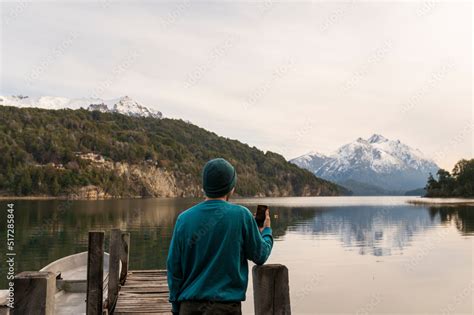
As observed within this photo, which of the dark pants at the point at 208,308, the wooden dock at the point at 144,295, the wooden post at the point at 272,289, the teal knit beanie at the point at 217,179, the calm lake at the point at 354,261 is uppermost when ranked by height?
the teal knit beanie at the point at 217,179

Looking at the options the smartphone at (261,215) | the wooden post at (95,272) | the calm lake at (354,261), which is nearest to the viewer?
the smartphone at (261,215)

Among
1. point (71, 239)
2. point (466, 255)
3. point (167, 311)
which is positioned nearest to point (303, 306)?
point (167, 311)

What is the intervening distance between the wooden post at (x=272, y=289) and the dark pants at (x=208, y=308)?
0.28m

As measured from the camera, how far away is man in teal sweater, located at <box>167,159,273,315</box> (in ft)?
14.8

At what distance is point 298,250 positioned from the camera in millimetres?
38438

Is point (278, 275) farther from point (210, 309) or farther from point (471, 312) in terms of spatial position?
point (471, 312)

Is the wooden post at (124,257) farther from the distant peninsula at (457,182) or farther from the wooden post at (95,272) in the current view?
the distant peninsula at (457,182)

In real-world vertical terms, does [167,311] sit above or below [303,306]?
above

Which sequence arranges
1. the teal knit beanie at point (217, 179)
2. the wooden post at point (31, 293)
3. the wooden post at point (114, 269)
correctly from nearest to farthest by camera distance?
the wooden post at point (31, 293) < the teal knit beanie at point (217, 179) < the wooden post at point (114, 269)

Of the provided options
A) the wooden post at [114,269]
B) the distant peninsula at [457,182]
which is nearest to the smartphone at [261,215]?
the wooden post at [114,269]

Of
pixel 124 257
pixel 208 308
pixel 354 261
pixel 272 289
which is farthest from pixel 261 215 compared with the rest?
pixel 354 261

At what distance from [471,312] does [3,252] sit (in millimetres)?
28403

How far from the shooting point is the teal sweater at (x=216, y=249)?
450 cm

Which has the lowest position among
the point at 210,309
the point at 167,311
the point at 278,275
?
the point at 167,311
